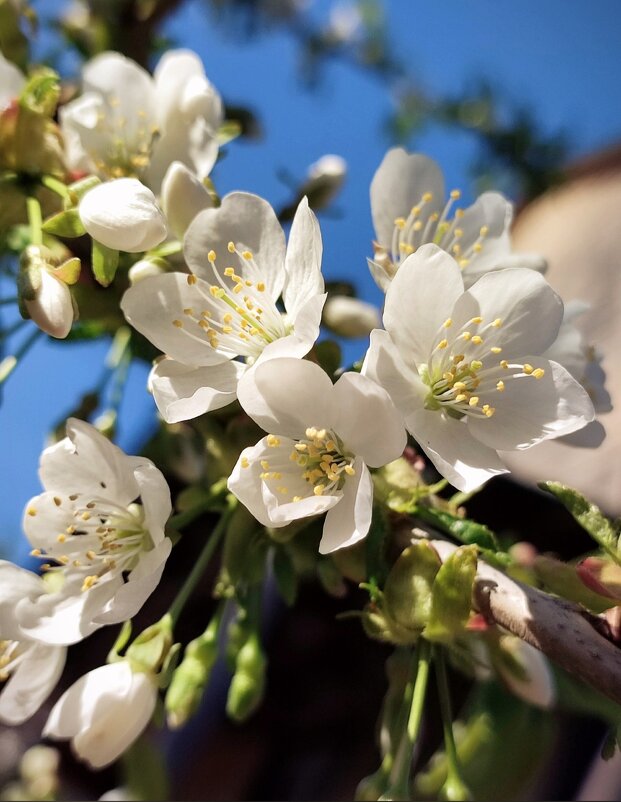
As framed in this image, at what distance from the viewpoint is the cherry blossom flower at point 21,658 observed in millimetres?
447

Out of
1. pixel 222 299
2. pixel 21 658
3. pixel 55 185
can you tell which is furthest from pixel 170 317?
pixel 21 658

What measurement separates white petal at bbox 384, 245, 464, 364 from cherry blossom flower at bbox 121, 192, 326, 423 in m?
0.05

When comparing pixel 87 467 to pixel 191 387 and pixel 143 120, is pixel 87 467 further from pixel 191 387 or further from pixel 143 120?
pixel 143 120

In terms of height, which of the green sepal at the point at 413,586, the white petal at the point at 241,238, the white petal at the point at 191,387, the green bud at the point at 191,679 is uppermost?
the white petal at the point at 241,238

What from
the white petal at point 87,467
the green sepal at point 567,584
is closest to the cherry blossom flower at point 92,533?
the white petal at point 87,467

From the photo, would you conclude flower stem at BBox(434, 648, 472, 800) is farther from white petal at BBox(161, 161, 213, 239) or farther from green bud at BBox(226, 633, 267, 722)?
white petal at BBox(161, 161, 213, 239)

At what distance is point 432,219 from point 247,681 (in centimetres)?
37

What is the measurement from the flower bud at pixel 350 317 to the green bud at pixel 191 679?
282mm

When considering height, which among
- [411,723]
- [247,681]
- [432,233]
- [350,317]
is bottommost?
[247,681]

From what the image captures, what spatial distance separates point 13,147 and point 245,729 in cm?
90

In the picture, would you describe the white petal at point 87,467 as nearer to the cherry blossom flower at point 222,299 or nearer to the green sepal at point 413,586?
the cherry blossom flower at point 222,299

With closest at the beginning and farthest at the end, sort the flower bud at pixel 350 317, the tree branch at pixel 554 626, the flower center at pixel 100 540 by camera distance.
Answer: the tree branch at pixel 554 626 → the flower center at pixel 100 540 → the flower bud at pixel 350 317

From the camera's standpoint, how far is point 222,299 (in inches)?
18.7

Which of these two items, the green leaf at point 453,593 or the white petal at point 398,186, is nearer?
the green leaf at point 453,593
